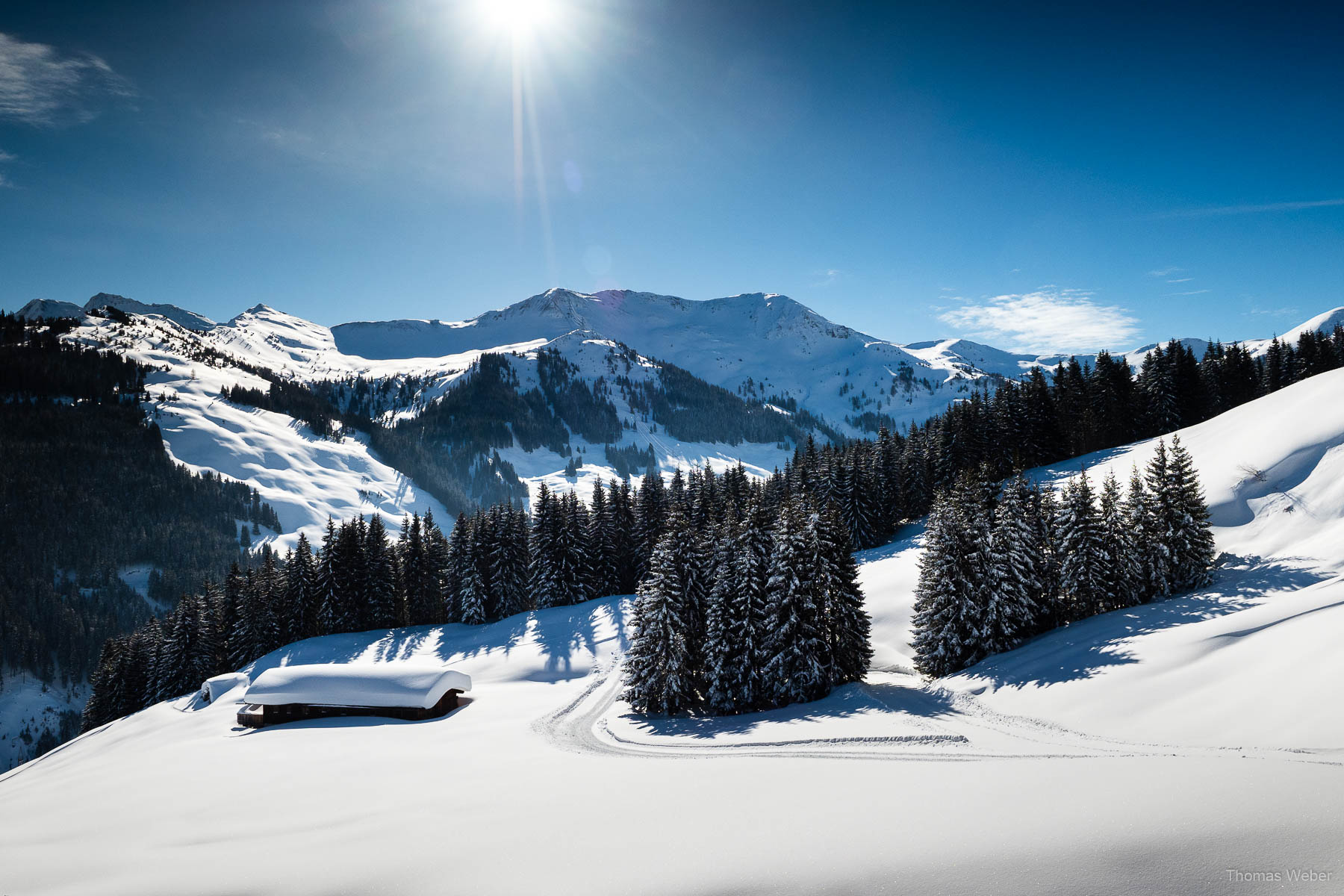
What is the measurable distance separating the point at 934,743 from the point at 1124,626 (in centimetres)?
1485

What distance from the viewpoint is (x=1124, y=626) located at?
27031 mm

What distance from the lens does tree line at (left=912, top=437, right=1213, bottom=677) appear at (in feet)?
99.7

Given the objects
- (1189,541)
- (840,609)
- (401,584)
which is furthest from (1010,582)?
(401,584)

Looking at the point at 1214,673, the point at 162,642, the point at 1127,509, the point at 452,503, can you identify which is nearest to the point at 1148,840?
the point at 1214,673

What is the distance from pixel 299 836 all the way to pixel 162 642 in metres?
64.5

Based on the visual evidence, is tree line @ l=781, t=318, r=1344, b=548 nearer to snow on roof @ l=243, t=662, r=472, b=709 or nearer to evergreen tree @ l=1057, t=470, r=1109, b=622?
evergreen tree @ l=1057, t=470, r=1109, b=622

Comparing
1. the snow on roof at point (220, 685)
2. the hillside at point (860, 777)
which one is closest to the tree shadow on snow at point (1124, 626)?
the hillside at point (860, 777)

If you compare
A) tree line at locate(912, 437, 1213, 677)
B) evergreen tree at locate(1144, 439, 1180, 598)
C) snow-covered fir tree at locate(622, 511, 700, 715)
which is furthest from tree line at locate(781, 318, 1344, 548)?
snow-covered fir tree at locate(622, 511, 700, 715)

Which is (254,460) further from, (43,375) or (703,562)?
(703,562)

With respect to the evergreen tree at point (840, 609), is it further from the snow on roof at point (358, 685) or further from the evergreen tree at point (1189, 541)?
the snow on roof at point (358, 685)

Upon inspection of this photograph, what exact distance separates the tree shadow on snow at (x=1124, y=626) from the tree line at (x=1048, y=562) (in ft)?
4.16

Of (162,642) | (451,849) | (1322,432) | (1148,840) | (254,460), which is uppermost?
(254,460)

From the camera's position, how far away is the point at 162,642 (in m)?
56.7

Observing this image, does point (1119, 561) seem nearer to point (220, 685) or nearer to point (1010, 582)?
point (1010, 582)
